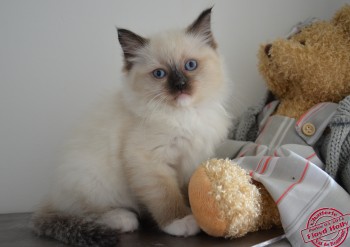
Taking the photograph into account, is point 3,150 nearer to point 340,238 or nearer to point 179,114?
point 179,114

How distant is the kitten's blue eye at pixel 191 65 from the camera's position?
1.33 meters

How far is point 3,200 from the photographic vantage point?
1.76m

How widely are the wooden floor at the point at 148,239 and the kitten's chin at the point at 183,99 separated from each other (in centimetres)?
49

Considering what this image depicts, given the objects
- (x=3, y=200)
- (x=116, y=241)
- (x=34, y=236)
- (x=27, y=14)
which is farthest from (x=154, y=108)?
(x=3, y=200)

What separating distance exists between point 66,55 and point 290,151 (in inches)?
51.3

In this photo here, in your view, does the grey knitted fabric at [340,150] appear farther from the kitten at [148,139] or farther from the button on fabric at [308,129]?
the kitten at [148,139]

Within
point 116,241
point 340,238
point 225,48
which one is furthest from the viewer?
point 225,48

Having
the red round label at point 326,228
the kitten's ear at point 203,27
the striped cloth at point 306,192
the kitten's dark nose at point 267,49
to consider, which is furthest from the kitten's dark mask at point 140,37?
the red round label at point 326,228

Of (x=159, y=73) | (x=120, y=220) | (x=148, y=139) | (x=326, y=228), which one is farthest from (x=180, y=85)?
(x=326, y=228)

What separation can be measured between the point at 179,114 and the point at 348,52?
0.74 m

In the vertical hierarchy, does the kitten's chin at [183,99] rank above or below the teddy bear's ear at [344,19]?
below

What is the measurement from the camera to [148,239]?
111cm

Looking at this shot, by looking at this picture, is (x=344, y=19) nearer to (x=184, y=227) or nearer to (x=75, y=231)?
(x=184, y=227)

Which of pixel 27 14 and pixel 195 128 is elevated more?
pixel 27 14
